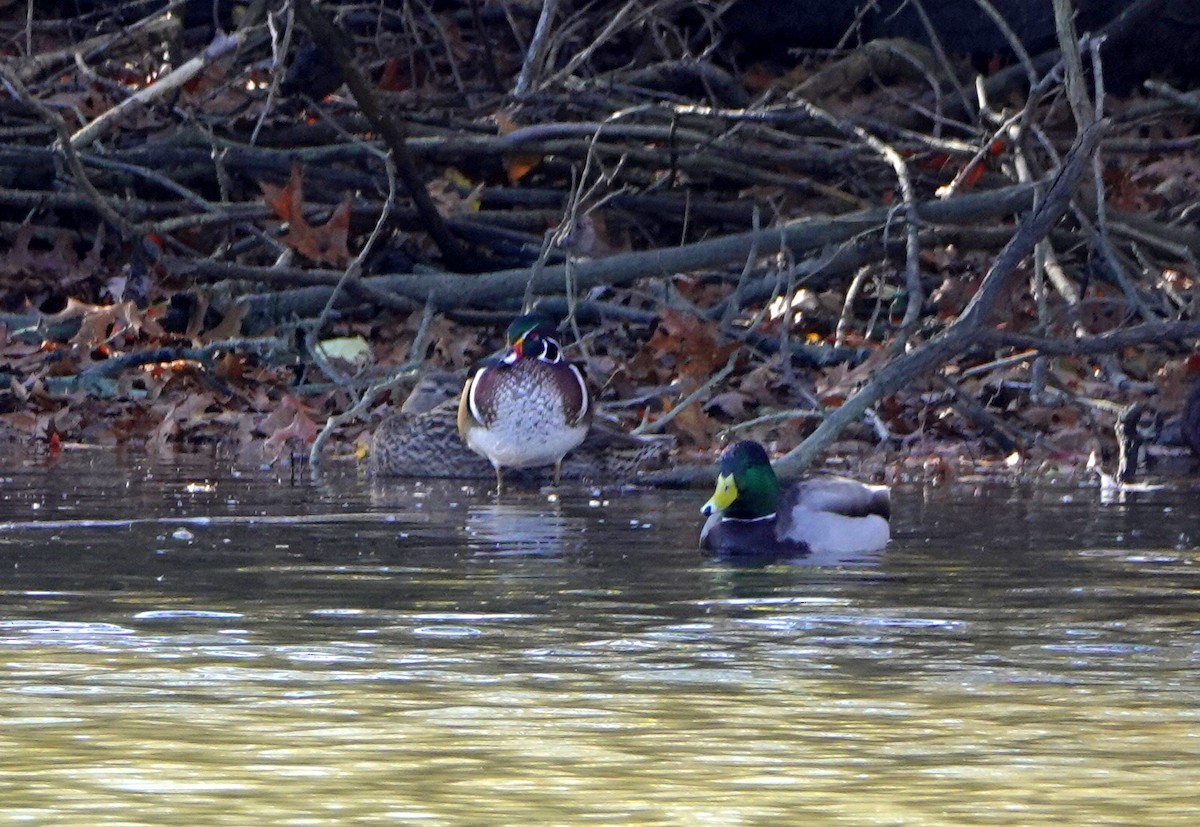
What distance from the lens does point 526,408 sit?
8969mm

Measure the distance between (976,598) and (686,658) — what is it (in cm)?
114

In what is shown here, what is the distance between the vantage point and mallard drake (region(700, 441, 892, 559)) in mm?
6641

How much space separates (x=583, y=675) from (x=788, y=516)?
2454 mm

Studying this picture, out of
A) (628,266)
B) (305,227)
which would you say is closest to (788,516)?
(628,266)

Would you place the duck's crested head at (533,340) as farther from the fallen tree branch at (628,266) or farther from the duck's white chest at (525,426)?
the fallen tree branch at (628,266)

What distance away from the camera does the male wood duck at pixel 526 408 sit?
29.5 feet

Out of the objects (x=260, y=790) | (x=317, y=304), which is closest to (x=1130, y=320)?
(x=317, y=304)

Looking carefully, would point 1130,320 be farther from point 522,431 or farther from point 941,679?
point 941,679

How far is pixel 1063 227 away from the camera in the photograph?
442 inches

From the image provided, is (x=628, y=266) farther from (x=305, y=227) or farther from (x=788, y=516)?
(x=788, y=516)

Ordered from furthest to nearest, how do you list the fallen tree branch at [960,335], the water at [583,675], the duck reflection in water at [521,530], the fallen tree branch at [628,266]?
the fallen tree branch at [628,266] → the fallen tree branch at [960,335] → the duck reflection in water at [521,530] → the water at [583,675]

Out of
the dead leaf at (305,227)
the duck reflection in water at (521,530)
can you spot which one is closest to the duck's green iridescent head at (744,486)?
the duck reflection in water at (521,530)

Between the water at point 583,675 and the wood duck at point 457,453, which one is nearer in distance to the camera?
the water at point 583,675

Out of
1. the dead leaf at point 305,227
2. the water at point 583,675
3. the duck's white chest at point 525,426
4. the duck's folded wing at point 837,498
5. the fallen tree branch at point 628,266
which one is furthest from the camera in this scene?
the dead leaf at point 305,227
